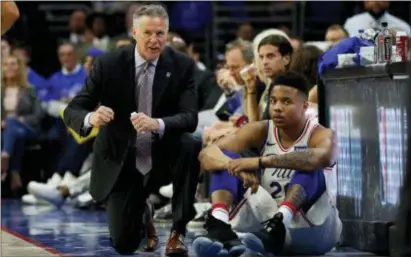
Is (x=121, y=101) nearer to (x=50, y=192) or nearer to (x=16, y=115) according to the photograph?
Result: (x=50, y=192)

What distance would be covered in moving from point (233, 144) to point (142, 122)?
0.59 metres

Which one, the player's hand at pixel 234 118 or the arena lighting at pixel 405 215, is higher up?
the player's hand at pixel 234 118

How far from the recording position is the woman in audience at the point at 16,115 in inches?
518

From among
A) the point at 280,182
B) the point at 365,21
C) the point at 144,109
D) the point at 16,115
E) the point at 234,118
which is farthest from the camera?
the point at 16,115

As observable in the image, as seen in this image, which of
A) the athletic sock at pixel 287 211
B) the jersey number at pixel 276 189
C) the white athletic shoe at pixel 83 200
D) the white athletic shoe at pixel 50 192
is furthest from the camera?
the white athletic shoe at pixel 50 192

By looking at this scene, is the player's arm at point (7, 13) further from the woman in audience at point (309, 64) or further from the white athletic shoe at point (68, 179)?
the white athletic shoe at point (68, 179)

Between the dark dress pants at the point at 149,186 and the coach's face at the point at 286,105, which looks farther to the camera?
the dark dress pants at the point at 149,186

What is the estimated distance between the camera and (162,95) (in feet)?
22.7

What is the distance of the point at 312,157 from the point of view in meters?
6.44

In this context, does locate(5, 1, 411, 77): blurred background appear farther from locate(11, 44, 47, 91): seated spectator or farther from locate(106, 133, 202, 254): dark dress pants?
locate(106, 133, 202, 254): dark dress pants

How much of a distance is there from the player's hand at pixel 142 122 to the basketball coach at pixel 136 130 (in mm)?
251

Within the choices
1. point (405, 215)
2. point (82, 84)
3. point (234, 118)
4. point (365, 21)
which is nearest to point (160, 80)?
point (234, 118)

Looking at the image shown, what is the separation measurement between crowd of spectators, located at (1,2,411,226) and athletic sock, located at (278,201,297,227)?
3.56 feet

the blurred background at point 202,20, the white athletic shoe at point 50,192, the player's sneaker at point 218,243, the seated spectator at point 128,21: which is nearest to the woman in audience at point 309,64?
the player's sneaker at point 218,243
